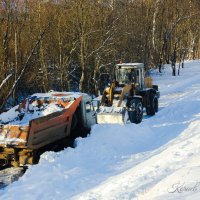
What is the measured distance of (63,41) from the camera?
24.3 m

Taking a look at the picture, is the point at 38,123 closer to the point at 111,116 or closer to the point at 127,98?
the point at 111,116

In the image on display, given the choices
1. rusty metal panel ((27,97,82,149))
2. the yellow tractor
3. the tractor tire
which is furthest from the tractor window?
rusty metal panel ((27,97,82,149))

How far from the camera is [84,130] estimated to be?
529 inches

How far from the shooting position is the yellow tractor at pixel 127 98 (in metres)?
14.7

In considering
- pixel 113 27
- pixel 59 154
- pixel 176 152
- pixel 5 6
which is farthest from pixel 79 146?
pixel 113 27

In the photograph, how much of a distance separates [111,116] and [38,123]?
14.6ft

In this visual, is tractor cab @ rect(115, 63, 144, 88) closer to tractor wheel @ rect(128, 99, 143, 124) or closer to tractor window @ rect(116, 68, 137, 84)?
tractor window @ rect(116, 68, 137, 84)

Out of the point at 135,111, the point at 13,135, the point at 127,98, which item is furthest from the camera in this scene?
the point at 127,98

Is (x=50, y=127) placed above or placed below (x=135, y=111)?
above

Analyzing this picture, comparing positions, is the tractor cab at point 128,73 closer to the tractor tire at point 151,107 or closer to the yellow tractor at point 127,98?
the yellow tractor at point 127,98

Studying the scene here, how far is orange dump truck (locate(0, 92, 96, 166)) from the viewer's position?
35.0 ft

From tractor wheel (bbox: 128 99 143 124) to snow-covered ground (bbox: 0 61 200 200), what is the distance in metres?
0.53

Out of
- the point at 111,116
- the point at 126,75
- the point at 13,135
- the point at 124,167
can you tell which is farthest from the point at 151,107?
the point at 13,135

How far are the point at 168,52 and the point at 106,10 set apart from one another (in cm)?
2083
